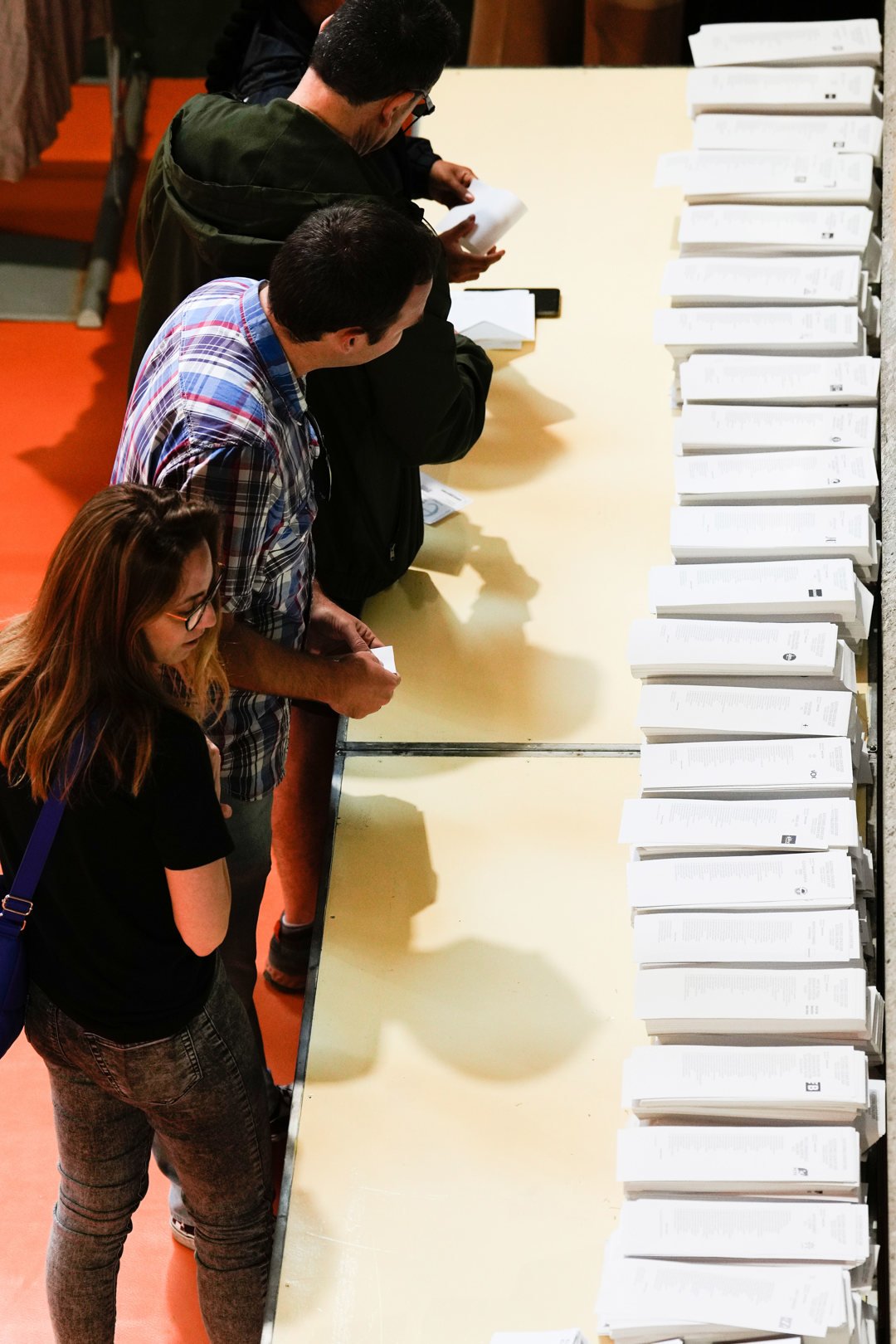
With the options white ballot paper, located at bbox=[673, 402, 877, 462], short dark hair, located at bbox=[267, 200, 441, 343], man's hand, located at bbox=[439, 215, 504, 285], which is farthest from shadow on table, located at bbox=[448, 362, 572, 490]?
short dark hair, located at bbox=[267, 200, 441, 343]

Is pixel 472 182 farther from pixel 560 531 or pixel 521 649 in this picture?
pixel 521 649

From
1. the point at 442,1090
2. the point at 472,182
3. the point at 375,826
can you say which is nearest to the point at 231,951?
the point at 375,826

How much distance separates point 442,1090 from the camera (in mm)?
2092

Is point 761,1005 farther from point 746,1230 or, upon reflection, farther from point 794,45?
point 794,45

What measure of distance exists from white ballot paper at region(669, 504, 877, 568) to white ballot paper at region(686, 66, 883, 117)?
3.69 feet

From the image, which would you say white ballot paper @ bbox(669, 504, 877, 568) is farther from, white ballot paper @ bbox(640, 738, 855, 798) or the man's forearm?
the man's forearm

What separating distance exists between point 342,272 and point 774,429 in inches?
37.0

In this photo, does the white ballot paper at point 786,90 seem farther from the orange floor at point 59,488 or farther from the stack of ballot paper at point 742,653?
the orange floor at point 59,488

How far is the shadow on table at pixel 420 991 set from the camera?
2.13 meters

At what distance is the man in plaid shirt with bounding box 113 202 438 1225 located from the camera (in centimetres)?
201

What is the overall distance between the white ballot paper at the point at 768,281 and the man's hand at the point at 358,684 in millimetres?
1005

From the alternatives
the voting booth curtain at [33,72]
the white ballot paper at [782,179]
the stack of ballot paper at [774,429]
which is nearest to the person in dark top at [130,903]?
the stack of ballot paper at [774,429]

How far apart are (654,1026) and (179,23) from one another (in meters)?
5.17

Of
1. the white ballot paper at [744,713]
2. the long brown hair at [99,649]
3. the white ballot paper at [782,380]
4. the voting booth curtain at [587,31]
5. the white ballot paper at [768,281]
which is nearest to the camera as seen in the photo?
the long brown hair at [99,649]
